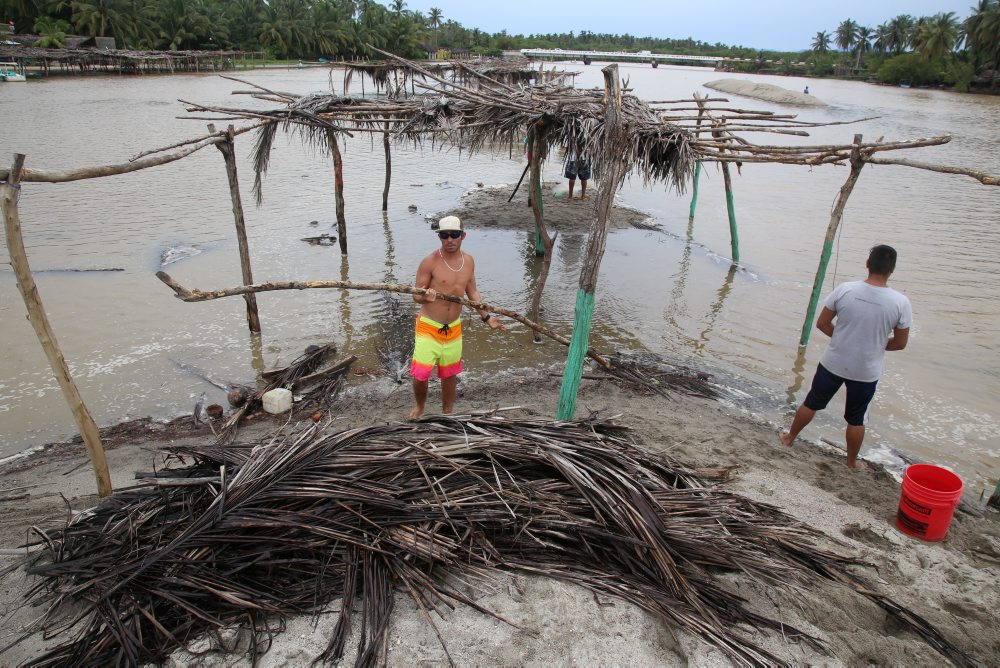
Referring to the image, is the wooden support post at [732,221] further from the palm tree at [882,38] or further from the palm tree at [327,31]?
the palm tree at [882,38]

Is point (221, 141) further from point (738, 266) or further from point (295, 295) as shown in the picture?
point (738, 266)

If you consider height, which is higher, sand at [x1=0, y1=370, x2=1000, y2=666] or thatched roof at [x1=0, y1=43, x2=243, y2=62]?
thatched roof at [x1=0, y1=43, x2=243, y2=62]

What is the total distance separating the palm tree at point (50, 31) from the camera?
1220 inches

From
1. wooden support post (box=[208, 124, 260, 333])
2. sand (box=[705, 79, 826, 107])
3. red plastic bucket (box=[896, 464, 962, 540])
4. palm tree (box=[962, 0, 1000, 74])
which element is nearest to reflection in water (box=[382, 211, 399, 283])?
wooden support post (box=[208, 124, 260, 333])

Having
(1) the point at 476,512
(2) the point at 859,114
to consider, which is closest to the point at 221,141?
(1) the point at 476,512

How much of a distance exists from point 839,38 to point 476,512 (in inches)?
3845

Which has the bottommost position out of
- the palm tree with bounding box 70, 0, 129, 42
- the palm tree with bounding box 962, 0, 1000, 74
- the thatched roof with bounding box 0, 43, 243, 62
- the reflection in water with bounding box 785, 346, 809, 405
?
the reflection in water with bounding box 785, 346, 809, 405

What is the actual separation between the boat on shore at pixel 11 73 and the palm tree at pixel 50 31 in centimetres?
383

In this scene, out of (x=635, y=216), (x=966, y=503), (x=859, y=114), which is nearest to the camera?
(x=966, y=503)

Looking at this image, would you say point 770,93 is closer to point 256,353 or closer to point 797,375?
point 797,375

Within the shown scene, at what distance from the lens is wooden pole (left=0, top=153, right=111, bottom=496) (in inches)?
100

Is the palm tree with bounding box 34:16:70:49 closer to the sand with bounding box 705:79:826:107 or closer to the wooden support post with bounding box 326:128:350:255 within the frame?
the wooden support post with bounding box 326:128:350:255

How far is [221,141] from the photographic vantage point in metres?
5.63

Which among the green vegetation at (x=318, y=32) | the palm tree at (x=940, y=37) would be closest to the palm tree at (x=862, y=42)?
the green vegetation at (x=318, y=32)
